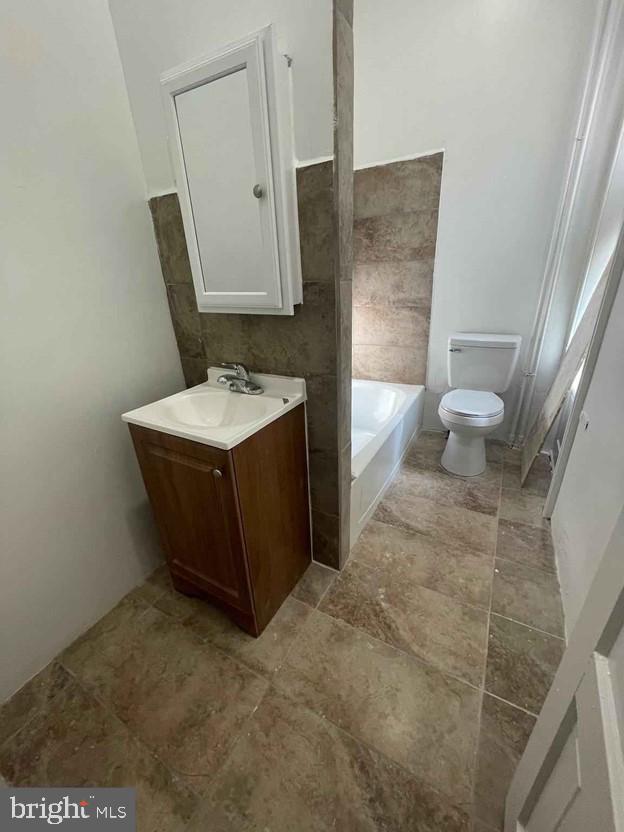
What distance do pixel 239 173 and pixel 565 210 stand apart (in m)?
1.93

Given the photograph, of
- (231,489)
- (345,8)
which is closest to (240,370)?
(231,489)

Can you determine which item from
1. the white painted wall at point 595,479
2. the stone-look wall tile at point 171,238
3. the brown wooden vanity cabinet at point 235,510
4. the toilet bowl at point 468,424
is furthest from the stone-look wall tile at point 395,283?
the brown wooden vanity cabinet at point 235,510

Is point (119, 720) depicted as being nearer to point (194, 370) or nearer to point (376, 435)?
point (194, 370)

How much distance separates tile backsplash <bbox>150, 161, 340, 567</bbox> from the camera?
1.07m

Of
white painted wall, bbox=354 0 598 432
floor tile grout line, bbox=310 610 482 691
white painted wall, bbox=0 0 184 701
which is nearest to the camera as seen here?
white painted wall, bbox=0 0 184 701

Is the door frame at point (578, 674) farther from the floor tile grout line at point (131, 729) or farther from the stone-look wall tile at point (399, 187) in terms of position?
the stone-look wall tile at point (399, 187)

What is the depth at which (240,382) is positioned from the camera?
1375 millimetres

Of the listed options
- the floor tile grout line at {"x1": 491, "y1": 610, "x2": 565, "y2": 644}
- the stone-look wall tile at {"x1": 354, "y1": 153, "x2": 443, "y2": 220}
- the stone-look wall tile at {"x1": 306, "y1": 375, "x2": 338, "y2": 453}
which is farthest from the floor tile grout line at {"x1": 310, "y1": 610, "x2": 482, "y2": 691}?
the stone-look wall tile at {"x1": 354, "y1": 153, "x2": 443, "y2": 220}

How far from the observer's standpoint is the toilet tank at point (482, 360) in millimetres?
2168

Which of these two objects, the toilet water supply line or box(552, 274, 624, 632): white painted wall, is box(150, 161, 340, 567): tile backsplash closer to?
box(552, 274, 624, 632): white painted wall

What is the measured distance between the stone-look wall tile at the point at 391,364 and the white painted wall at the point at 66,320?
1689 millimetres

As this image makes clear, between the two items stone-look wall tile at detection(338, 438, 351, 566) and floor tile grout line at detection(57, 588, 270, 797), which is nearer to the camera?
floor tile grout line at detection(57, 588, 270, 797)

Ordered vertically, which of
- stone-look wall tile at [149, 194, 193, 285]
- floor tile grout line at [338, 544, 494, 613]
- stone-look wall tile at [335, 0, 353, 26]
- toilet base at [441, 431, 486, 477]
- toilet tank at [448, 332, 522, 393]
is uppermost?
stone-look wall tile at [335, 0, 353, 26]

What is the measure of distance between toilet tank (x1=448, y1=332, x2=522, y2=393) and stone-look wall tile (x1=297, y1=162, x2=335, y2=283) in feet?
4.87
